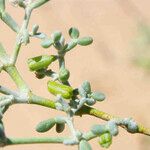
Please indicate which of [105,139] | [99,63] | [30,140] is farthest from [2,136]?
[99,63]

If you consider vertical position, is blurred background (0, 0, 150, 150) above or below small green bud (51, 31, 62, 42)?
above

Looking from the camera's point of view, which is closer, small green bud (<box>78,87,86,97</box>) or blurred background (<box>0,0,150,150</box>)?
small green bud (<box>78,87,86,97</box>)

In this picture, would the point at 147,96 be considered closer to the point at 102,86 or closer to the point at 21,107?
the point at 102,86

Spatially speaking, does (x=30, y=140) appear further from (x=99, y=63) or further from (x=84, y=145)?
(x=99, y=63)

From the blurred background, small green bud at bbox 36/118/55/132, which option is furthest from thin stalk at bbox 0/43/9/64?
the blurred background

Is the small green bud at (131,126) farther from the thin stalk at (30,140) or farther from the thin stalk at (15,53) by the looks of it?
the thin stalk at (15,53)

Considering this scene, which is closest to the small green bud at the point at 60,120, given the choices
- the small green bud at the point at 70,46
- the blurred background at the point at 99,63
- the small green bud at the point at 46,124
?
the small green bud at the point at 46,124

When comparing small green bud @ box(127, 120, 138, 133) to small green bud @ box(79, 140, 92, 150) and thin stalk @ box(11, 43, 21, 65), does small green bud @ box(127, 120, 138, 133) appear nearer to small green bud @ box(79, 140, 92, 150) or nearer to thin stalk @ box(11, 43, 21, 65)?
small green bud @ box(79, 140, 92, 150)
